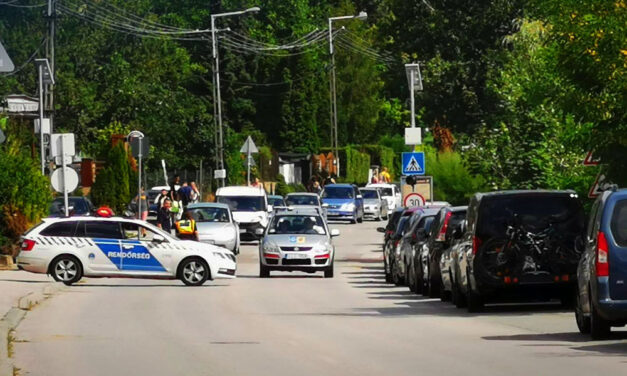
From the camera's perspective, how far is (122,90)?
88500 millimetres

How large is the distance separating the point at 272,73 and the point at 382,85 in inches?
309

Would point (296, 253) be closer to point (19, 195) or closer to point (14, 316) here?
point (19, 195)

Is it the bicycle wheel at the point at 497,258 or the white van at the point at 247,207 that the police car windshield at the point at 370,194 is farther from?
the bicycle wheel at the point at 497,258

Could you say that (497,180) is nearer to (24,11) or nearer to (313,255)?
(313,255)

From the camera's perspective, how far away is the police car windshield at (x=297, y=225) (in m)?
40.8

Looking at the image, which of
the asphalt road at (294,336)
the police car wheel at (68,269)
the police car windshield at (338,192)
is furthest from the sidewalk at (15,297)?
the police car windshield at (338,192)

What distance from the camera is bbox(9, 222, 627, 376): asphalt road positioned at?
53.0ft

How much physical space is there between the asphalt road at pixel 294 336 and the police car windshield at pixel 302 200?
37.6 m

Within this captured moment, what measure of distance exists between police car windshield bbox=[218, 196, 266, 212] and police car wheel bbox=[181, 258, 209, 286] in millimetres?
21398

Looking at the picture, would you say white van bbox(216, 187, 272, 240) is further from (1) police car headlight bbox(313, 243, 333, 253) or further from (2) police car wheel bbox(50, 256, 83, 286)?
(2) police car wheel bbox(50, 256, 83, 286)

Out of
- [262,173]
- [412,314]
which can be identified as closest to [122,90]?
[262,173]

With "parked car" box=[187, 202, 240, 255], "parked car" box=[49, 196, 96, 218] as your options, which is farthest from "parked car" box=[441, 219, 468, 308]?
"parked car" box=[49, 196, 96, 218]

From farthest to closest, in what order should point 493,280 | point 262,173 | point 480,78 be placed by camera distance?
point 262,173 → point 480,78 → point 493,280

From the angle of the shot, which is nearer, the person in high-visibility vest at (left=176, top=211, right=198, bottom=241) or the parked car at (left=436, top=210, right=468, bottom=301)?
the parked car at (left=436, top=210, right=468, bottom=301)
